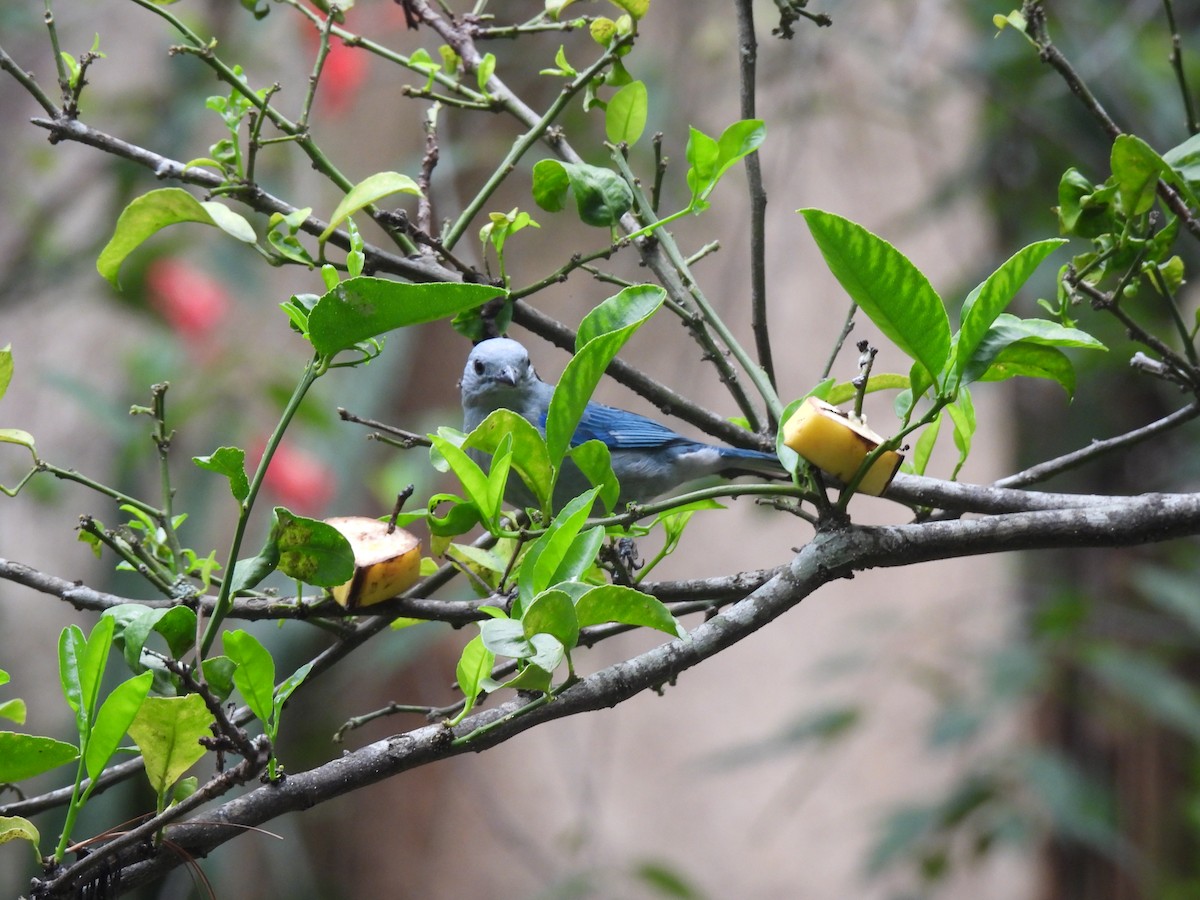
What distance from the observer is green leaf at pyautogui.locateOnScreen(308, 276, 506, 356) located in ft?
2.56

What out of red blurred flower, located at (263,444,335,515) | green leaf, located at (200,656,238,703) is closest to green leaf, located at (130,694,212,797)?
green leaf, located at (200,656,238,703)

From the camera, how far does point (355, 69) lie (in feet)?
12.8

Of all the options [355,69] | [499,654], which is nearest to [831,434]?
[499,654]

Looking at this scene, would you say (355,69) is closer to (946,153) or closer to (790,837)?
(946,153)

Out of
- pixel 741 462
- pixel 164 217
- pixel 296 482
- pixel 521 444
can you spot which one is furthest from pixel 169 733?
pixel 296 482

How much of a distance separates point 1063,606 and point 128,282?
3.15 m

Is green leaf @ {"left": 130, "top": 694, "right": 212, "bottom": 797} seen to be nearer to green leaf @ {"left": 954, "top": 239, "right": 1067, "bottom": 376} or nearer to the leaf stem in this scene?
the leaf stem

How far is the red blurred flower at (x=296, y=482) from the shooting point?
359 cm

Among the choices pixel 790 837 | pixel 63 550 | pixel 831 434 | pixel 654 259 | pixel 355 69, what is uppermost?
pixel 355 69

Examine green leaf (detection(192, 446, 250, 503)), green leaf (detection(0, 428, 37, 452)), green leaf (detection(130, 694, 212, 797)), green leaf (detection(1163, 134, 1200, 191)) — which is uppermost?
green leaf (detection(1163, 134, 1200, 191))

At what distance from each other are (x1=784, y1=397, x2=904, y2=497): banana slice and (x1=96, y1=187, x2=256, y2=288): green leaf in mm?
535

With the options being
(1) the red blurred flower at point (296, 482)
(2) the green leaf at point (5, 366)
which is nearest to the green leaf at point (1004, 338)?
(2) the green leaf at point (5, 366)

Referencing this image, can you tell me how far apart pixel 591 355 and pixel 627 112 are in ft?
1.50

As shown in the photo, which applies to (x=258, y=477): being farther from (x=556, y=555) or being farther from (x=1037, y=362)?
(x=1037, y=362)
